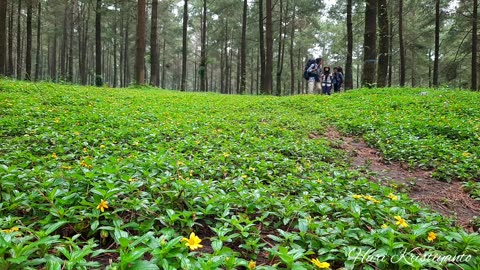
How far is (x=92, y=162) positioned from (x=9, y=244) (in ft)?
5.59

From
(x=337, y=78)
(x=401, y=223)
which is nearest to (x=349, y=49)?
(x=337, y=78)

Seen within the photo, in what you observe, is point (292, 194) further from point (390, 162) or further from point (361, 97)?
point (361, 97)

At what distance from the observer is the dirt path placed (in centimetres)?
338

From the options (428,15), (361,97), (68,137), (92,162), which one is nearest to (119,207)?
(92,162)

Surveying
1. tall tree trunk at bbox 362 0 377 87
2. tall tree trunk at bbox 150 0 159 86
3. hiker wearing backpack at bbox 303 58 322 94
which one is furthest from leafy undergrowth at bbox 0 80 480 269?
tall tree trunk at bbox 150 0 159 86

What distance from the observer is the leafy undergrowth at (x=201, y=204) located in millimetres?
1790

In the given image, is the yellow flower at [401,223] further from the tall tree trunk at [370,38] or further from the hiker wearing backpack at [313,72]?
the hiker wearing backpack at [313,72]

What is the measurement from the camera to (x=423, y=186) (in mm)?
4078

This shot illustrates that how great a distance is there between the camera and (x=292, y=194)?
323 centimetres

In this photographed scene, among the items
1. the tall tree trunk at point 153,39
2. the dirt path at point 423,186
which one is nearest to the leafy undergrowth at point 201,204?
the dirt path at point 423,186

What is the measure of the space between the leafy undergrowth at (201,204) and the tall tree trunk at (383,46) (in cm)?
795

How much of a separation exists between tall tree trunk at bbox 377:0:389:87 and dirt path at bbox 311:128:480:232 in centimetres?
810

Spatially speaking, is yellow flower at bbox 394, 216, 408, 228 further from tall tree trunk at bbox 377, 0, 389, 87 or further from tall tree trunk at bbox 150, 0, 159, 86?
tall tree trunk at bbox 150, 0, 159, 86

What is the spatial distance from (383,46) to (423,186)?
10.1 metres
